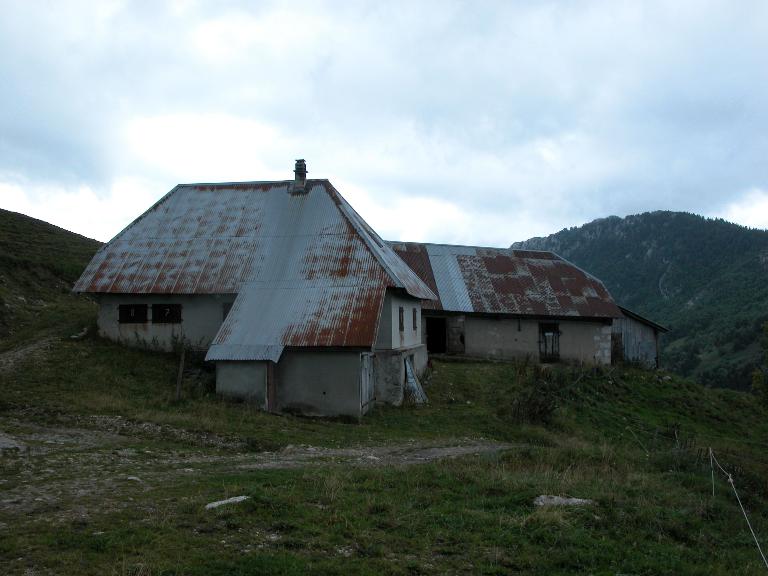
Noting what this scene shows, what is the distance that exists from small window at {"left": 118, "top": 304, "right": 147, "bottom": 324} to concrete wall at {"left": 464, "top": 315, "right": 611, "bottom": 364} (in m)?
14.2

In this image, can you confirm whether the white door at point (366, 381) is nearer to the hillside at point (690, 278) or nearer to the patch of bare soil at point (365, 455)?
the patch of bare soil at point (365, 455)

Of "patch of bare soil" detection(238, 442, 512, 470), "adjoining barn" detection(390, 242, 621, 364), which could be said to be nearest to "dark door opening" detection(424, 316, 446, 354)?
"adjoining barn" detection(390, 242, 621, 364)

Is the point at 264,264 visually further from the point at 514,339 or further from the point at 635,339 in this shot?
the point at 635,339

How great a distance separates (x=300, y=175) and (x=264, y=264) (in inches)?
198

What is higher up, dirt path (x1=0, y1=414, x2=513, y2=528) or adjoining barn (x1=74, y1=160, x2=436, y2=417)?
adjoining barn (x1=74, y1=160, x2=436, y2=417)

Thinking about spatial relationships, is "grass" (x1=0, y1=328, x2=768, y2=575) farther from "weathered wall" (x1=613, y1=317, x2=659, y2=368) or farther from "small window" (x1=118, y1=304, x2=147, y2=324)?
"weathered wall" (x1=613, y1=317, x2=659, y2=368)

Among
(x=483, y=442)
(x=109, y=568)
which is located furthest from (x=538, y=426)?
(x=109, y=568)

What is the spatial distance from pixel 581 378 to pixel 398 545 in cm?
1998

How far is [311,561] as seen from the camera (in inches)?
255

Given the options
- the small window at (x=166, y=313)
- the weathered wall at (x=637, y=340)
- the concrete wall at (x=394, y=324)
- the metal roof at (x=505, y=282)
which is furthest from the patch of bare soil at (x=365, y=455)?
the weathered wall at (x=637, y=340)

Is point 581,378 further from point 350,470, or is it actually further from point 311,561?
point 311,561

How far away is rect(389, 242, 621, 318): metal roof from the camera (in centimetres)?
2969

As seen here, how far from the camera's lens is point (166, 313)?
22.1 m

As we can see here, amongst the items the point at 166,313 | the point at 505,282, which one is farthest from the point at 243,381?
the point at 505,282
